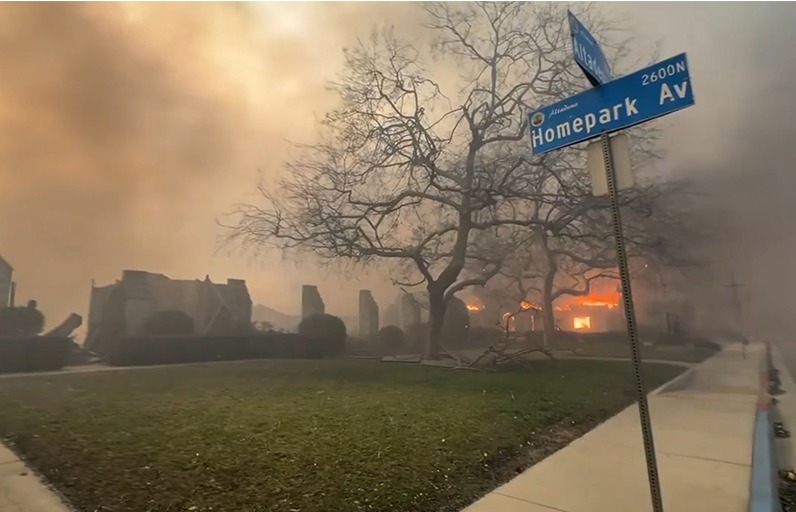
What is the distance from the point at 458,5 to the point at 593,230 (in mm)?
4839

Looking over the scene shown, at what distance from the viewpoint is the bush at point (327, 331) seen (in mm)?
7426

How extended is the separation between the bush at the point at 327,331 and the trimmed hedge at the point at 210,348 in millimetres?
51

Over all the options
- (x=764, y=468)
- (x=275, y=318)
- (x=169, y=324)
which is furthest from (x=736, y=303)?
(x=169, y=324)

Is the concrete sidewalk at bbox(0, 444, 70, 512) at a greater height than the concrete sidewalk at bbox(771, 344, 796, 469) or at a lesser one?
greater

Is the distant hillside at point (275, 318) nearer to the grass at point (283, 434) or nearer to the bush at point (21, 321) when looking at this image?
the grass at point (283, 434)

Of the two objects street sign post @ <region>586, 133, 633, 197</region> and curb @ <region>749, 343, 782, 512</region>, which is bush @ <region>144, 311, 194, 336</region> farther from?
curb @ <region>749, 343, 782, 512</region>

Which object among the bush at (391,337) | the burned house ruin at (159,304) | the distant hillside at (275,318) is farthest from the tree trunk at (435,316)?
the burned house ruin at (159,304)

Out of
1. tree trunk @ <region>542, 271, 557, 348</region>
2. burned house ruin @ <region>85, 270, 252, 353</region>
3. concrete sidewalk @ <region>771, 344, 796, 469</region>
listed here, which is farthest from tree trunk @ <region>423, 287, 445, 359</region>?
concrete sidewalk @ <region>771, 344, 796, 469</region>

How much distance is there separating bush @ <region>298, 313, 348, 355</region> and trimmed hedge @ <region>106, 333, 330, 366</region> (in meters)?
0.05

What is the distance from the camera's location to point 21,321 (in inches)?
201

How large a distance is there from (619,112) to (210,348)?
20.7 feet

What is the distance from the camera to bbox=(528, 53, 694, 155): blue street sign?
80.4 inches

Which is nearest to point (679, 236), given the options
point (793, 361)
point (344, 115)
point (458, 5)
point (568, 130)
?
point (793, 361)

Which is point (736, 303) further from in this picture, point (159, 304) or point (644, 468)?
point (159, 304)
